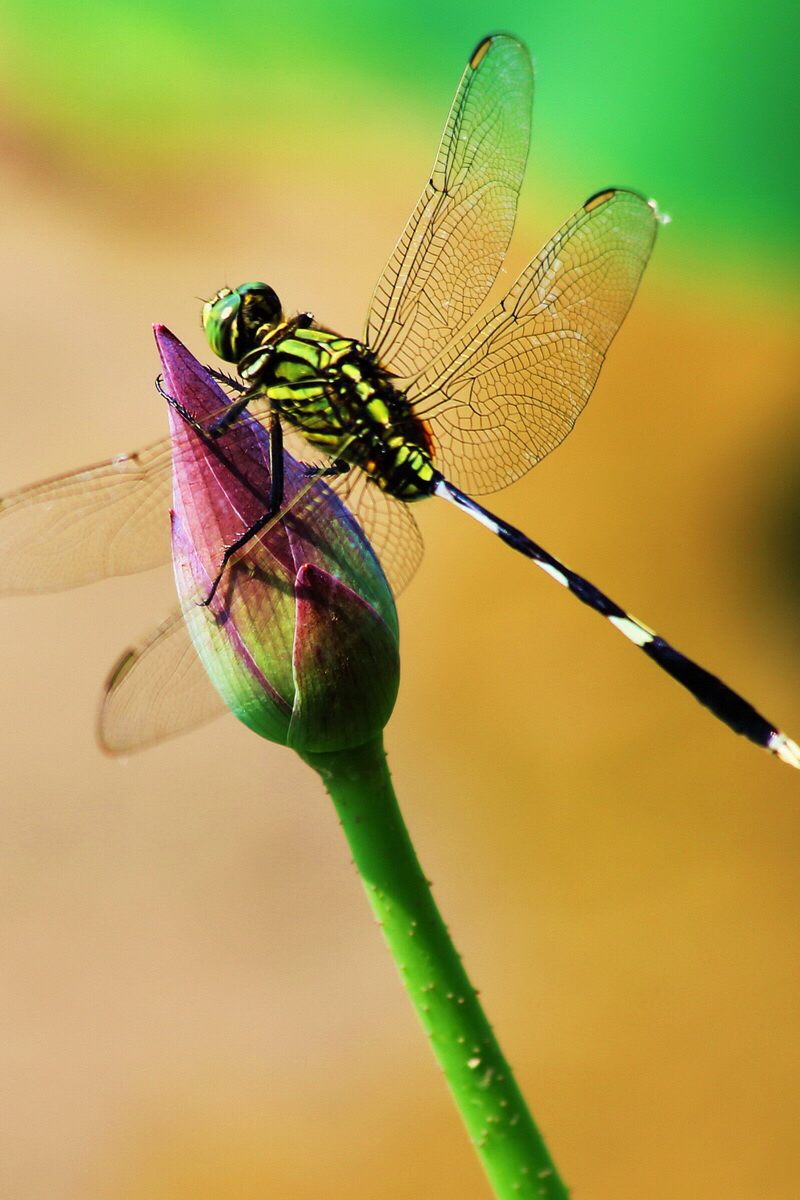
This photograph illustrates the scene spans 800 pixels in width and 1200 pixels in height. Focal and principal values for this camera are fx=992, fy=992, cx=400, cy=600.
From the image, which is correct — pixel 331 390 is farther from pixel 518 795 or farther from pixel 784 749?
pixel 518 795

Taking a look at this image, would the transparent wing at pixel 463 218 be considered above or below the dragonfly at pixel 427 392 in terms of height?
above

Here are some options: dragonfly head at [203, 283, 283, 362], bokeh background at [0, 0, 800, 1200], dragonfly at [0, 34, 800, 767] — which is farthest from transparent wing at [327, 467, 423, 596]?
bokeh background at [0, 0, 800, 1200]

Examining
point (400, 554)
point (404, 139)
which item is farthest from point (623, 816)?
point (404, 139)

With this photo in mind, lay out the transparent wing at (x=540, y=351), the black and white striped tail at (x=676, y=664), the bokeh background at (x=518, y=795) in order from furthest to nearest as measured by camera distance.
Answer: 1. the bokeh background at (x=518, y=795)
2. the transparent wing at (x=540, y=351)
3. the black and white striped tail at (x=676, y=664)

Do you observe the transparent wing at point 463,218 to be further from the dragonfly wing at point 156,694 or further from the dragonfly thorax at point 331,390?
the dragonfly wing at point 156,694

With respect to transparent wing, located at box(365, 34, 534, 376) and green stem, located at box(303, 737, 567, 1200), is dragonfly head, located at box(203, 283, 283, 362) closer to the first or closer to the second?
transparent wing, located at box(365, 34, 534, 376)

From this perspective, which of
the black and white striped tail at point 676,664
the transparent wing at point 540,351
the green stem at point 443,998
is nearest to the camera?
the green stem at point 443,998

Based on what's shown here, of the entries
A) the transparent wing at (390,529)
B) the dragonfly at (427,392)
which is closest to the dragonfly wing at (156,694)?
the dragonfly at (427,392)
